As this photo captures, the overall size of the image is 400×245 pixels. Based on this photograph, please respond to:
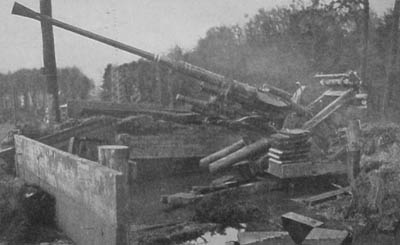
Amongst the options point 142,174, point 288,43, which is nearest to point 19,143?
point 142,174

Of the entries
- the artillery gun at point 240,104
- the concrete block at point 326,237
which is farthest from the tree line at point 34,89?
the concrete block at point 326,237

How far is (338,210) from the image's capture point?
28.8 ft

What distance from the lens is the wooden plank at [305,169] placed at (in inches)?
376

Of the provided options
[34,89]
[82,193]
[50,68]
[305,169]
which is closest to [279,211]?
[305,169]

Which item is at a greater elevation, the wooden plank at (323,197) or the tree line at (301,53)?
the tree line at (301,53)

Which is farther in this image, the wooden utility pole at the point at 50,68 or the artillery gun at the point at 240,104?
the wooden utility pole at the point at 50,68

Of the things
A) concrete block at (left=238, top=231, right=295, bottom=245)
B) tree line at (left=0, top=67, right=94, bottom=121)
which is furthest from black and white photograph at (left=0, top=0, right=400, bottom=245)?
tree line at (left=0, top=67, right=94, bottom=121)

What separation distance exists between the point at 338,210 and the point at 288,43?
612 inches

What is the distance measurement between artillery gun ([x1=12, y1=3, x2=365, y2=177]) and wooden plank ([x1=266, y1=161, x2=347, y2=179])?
30.8 inches

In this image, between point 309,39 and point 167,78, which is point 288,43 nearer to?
point 309,39

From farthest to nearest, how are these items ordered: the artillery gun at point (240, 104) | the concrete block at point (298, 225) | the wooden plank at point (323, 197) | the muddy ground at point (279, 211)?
the artillery gun at point (240, 104) → the wooden plank at point (323, 197) → the muddy ground at point (279, 211) → the concrete block at point (298, 225)

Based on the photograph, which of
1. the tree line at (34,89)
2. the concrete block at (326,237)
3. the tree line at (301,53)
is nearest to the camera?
the concrete block at (326,237)

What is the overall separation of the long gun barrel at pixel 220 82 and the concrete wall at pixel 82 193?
3.25 m

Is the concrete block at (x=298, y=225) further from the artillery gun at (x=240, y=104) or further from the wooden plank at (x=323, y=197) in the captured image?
the artillery gun at (x=240, y=104)
